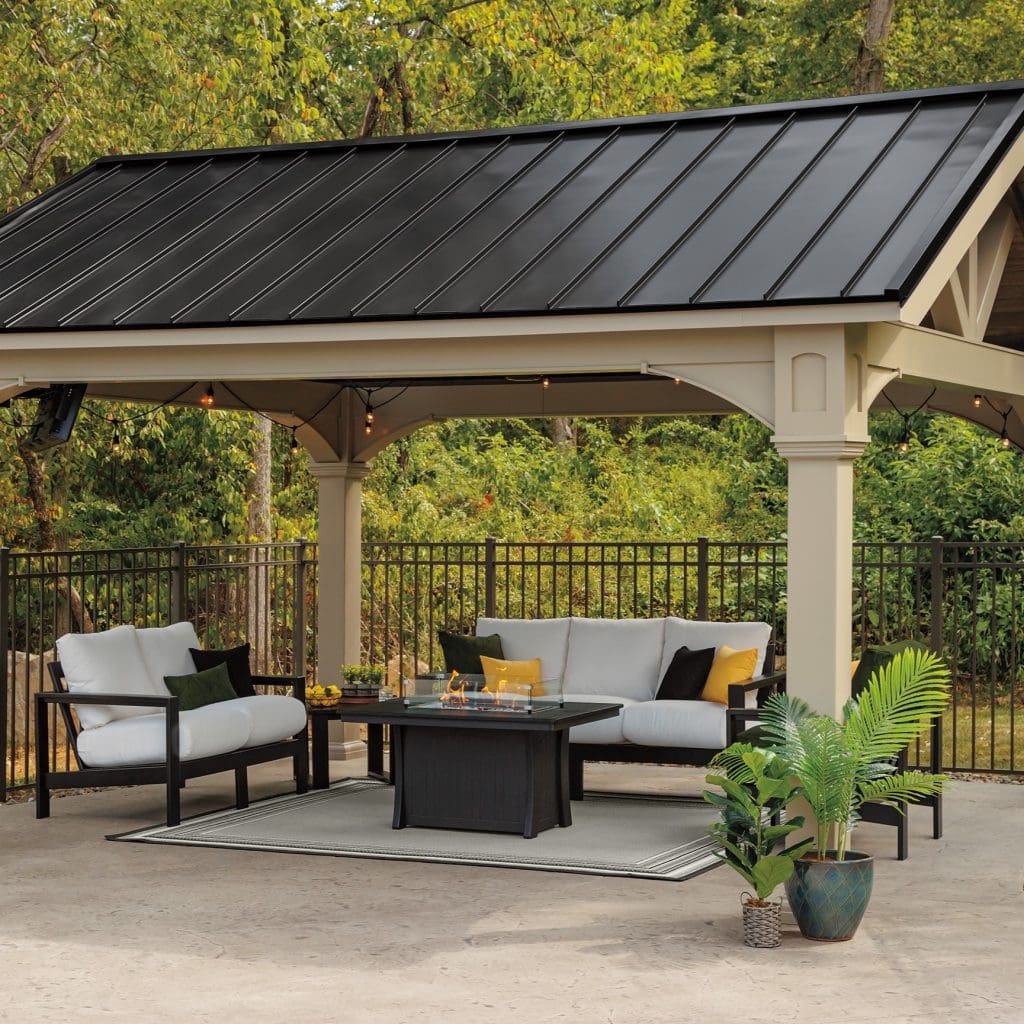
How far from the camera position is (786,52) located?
2175 centimetres

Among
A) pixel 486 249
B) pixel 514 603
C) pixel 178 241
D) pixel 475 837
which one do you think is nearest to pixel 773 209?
pixel 486 249

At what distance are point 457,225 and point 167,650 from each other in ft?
10.2

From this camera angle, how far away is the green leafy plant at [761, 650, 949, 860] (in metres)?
6.70

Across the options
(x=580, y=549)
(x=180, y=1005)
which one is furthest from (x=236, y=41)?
(x=180, y=1005)

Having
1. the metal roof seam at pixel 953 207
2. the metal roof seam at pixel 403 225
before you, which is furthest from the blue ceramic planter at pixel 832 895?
the metal roof seam at pixel 403 225

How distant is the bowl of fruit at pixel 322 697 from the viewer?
1029 centimetres

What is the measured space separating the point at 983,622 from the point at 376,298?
9.49m

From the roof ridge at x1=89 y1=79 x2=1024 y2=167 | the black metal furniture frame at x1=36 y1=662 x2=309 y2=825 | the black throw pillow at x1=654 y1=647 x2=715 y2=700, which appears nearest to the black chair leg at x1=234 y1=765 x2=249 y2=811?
the black metal furniture frame at x1=36 y1=662 x2=309 y2=825

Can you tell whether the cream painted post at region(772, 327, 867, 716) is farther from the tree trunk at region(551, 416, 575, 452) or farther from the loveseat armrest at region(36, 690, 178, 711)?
the tree trunk at region(551, 416, 575, 452)

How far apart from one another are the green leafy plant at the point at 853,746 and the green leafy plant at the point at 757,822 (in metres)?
0.08

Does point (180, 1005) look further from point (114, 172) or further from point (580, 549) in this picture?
point (580, 549)

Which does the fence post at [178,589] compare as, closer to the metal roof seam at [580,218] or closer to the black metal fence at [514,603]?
the black metal fence at [514,603]

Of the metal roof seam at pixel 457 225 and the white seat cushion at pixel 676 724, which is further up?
the metal roof seam at pixel 457 225

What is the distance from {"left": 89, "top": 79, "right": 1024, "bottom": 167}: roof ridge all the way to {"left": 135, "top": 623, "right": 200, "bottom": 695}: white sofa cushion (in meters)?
3.16
